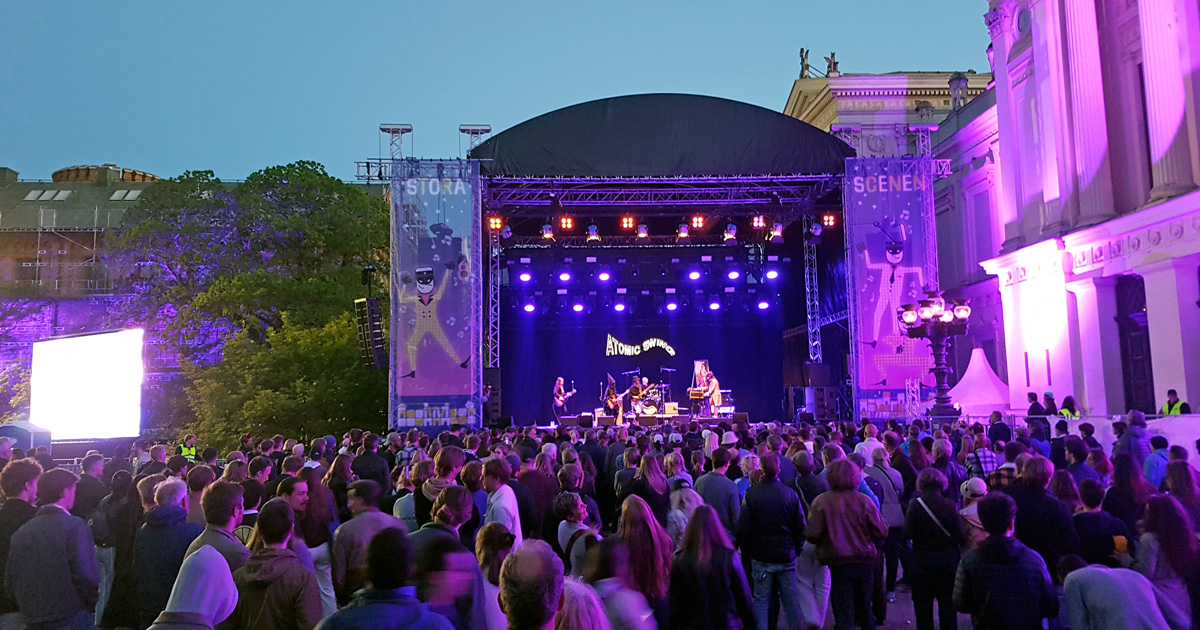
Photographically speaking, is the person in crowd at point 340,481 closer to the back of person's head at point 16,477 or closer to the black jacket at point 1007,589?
the back of person's head at point 16,477

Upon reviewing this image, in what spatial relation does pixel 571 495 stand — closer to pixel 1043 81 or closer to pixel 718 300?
pixel 1043 81

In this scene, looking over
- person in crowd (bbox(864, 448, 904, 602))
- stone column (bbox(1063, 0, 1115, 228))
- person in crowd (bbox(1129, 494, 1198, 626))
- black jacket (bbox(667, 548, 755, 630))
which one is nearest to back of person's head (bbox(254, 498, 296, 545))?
black jacket (bbox(667, 548, 755, 630))

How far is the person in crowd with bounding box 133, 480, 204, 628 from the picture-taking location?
4.87 meters

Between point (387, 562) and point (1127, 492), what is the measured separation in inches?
190

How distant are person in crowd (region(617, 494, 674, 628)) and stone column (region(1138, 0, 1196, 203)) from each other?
15.9 meters

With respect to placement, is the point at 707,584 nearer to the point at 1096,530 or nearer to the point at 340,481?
the point at 1096,530

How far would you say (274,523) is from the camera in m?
3.98

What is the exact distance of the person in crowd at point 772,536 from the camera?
6059 mm

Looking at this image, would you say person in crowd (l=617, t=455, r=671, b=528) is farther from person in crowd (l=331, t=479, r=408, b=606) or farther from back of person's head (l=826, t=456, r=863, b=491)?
person in crowd (l=331, t=479, r=408, b=606)

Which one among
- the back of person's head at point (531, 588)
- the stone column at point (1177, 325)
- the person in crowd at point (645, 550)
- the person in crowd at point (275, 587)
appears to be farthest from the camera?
the stone column at point (1177, 325)

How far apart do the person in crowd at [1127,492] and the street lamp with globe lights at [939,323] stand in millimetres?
9321

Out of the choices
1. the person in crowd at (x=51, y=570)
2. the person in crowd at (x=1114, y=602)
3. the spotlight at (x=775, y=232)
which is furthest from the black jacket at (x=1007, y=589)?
the spotlight at (x=775, y=232)

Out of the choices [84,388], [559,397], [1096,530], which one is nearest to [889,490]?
[1096,530]

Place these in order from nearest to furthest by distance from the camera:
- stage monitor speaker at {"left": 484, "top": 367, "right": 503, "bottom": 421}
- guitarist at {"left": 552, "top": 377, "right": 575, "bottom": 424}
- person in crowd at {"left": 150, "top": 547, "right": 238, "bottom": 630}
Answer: person in crowd at {"left": 150, "top": 547, "right": 238, "bottom": 630}, stage monitor speaker at {"left": 484, "top": 367, "right": 503, "bottom": 421}, guitarist at {"left": 552, "top": 377, "right": 575, "bottom": 424}
